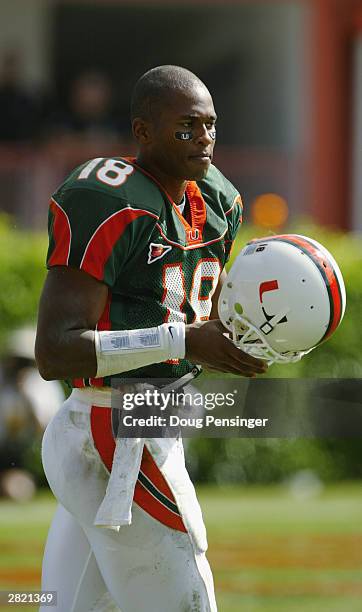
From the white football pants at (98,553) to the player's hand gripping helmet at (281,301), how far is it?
0.57m

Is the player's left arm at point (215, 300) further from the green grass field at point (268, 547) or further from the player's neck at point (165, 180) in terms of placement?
the green grass field at point (268, 547)

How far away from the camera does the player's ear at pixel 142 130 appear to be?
3741 millimetres

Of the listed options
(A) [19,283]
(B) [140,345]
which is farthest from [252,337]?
(A) [19,283]

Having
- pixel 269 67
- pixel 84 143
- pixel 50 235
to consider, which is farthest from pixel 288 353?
pixel 269 67

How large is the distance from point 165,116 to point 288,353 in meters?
0.76

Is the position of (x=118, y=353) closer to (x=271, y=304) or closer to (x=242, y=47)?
(x=271, y=304)

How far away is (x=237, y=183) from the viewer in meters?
13.0

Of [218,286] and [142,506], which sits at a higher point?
[218,286]

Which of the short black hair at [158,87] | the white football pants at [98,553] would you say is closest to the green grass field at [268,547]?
the white football pants at [98,553]

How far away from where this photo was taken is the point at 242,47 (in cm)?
1673

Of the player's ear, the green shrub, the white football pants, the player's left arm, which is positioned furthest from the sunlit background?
the player's ear

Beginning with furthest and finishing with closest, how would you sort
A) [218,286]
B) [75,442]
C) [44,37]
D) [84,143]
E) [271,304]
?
1. [44,37]
2. [84,143]
3. [218,286]
4. [75,442]
5. [271,304]

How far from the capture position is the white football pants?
360cm

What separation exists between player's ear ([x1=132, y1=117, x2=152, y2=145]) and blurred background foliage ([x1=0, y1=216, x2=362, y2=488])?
5798 millimetres
